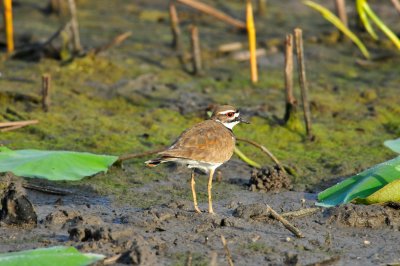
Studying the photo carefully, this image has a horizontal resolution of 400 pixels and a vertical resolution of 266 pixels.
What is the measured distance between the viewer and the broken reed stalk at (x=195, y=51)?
1126 centimetres

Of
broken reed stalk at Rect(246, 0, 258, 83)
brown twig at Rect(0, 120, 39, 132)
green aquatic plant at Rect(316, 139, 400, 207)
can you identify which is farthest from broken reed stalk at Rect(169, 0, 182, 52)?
green aquatic plant at Rect(316, 139, 400, 207)

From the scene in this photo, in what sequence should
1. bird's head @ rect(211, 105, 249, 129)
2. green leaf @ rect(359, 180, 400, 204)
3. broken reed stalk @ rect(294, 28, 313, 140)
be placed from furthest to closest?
broken reed stalk @ rect(294, 28, 313, 140) < bird's head @ rect(211, 105, 249, 129) < green leaf @ rect(359, 180, 400, 204)

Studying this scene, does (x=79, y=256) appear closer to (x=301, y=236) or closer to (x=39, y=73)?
(x=301, y=236)

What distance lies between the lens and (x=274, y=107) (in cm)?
1052

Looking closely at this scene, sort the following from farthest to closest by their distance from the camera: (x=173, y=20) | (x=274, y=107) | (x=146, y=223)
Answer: (x=173, y=20) < (x=274, y=107) < (x=146, y=223)

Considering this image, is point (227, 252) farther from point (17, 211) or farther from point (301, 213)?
point (17, 211)

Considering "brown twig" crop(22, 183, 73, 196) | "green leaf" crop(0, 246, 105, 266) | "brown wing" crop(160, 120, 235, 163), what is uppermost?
"brown wing" crop(160, 120, 235, 163)

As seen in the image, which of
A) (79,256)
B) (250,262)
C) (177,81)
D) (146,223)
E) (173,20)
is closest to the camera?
(79,256)

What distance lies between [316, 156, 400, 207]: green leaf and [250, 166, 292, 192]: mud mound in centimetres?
79

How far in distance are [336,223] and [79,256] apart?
7.73 feet

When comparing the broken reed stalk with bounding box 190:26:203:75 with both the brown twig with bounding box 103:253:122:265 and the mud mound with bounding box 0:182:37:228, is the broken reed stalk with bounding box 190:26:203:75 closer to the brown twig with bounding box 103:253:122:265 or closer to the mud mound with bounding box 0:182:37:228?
the mud mound with bounding box 0:182:37:228

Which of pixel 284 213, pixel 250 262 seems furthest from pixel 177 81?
pixel 250 262

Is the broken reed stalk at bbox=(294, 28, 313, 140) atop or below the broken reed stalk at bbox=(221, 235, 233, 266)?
atop

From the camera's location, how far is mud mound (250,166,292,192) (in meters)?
8.34
